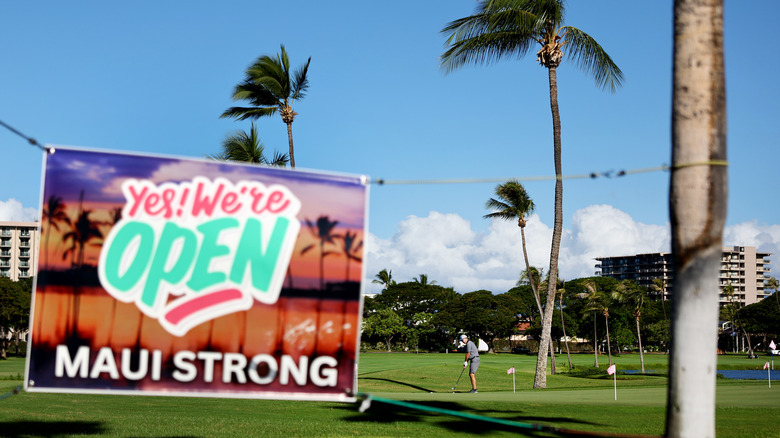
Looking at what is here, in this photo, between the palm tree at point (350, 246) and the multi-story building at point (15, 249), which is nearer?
the palm tree at point (350, 246)

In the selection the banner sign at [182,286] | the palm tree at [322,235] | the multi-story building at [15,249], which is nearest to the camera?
the banner sign at [182,286]

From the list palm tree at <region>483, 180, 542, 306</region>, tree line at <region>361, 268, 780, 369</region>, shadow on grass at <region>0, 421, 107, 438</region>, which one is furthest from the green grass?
tree line at <region>361, 268, 780, 369</region>

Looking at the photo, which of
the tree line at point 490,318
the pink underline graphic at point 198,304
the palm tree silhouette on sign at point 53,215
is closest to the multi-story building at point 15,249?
the tree line at point 490,318

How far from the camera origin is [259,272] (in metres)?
6.73

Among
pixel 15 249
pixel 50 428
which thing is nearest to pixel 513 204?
pixel 50 428

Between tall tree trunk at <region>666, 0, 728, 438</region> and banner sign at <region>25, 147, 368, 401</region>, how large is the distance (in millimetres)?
2898

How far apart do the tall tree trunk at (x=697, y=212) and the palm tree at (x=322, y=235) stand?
3.10 meters

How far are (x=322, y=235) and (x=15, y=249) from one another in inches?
6959

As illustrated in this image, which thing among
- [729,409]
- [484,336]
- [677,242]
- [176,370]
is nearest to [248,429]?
[176,370]

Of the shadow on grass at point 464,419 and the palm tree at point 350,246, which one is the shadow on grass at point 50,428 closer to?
the shadow on grass at point 464,419

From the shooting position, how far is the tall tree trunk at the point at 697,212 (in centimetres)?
629

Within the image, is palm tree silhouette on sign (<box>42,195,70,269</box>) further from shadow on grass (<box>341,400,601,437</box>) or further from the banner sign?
shadow on grass (<box>341,400,601,437</box>)

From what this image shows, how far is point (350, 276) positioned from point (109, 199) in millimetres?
2305

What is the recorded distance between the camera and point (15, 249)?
163 m
